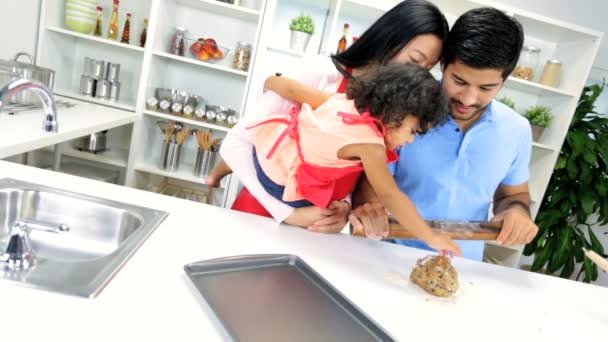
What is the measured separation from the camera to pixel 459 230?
107cm

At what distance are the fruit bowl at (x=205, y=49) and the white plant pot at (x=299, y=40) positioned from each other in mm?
460

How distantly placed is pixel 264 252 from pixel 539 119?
260 cm

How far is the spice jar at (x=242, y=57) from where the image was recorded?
8.97 feet

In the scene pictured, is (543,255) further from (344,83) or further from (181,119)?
(181,119)

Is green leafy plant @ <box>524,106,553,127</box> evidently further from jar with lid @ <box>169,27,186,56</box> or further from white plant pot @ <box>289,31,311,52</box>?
jar with lid @ <box>169,27,186,56</box>

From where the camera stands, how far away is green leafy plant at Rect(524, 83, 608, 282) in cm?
281

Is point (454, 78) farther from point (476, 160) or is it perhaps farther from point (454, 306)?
point (454, 306)

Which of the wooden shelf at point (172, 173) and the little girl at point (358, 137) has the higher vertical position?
the little girl at point (358, 137)

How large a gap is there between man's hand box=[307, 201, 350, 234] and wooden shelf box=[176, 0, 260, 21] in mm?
1803

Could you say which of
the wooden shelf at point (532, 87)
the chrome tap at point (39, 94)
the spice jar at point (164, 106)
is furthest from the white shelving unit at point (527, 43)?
the chrome tap at point (39, 94)

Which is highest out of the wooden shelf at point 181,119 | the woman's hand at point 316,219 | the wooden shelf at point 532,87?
the wooden shelf at point 532,87

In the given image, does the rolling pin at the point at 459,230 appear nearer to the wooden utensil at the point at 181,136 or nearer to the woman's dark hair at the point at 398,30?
the woman's dark hair at the point at 398,30

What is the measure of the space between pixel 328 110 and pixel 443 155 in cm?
51

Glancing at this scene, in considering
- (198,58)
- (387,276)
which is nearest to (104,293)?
(387,276)
